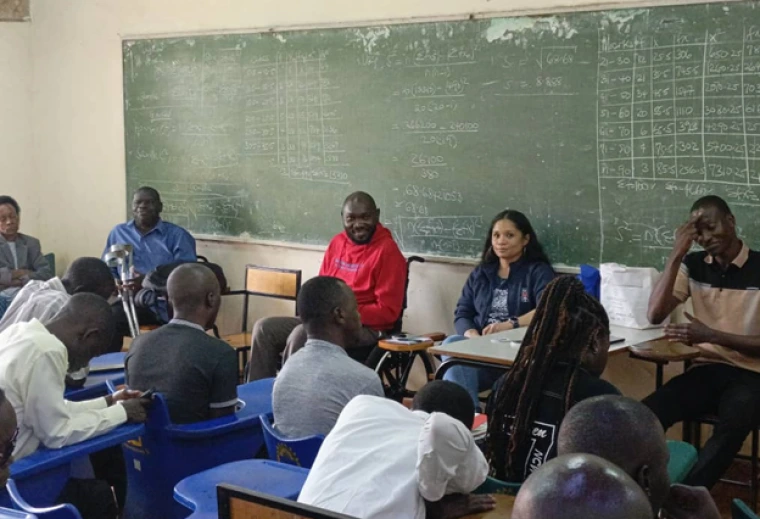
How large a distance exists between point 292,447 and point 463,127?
9.87 feet

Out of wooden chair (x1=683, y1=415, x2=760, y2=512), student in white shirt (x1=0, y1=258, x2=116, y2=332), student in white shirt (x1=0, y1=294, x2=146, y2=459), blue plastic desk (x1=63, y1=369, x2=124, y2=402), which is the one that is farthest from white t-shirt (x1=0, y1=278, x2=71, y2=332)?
wooden chair (x1=683, y1=415, x2=760, y2=512)

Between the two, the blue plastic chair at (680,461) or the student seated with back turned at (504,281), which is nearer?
the blue plastic chair at (680,461)

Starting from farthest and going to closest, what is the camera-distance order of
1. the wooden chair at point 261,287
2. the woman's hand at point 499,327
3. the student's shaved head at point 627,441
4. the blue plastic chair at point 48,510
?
A: the wooden chair at point 261,287, the woman's hand at point 499,327, the blue plastic chair at point 48,510, the student's shaved head at point 627,441

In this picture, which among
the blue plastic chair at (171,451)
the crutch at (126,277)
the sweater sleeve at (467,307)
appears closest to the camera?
the blue plastic chair at (171,451)

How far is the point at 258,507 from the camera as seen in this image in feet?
5.46

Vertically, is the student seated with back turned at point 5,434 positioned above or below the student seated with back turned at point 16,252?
below

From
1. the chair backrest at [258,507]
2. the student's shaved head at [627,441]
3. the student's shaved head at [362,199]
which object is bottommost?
the chair backrest at [258,507]

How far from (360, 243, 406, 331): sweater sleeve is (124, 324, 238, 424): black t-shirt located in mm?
2008

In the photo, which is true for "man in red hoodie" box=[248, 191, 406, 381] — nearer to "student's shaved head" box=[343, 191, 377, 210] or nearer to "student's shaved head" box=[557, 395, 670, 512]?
"student's shaved head" box=[343, 191, 377, 210]

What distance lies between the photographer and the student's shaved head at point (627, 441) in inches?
66.8

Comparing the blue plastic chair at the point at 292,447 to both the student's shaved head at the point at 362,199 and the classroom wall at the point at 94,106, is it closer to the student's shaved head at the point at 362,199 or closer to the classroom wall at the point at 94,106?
the student's shaved head at the point at 362,199

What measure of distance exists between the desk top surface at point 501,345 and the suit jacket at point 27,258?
3558 millimetres

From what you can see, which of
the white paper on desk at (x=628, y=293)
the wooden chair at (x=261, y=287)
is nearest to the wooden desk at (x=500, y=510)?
the white paper on desk at (x=628, y=293)

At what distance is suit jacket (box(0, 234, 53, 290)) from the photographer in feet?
21.1
